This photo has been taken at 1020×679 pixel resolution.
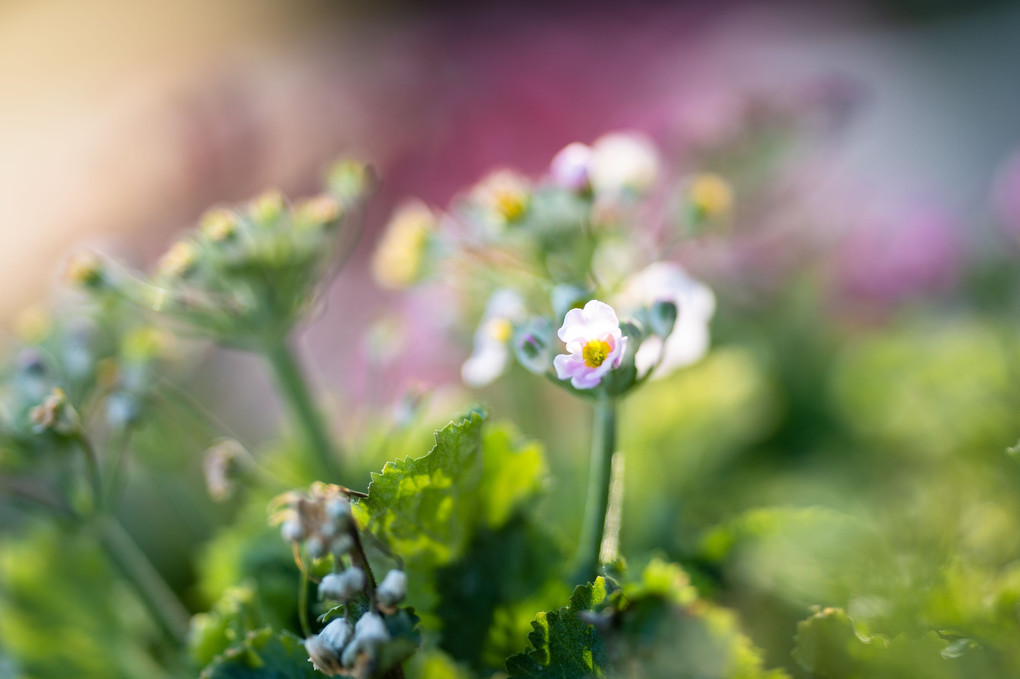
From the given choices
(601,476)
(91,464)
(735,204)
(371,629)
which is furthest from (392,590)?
(735,204)

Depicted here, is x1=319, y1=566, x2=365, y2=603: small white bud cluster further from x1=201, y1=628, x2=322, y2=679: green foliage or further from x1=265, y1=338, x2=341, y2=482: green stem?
x1=265, y1=338, x2=341, y2=482: green stem

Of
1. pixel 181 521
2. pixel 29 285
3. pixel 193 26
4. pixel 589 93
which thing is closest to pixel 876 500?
pixel 181 521

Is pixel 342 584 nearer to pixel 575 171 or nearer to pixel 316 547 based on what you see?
pixel 316 547

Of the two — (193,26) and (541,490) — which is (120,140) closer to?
(193,26)

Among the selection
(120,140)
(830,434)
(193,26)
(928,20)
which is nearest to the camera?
(830,434)

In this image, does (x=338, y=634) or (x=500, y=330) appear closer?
(x=338, y=634)

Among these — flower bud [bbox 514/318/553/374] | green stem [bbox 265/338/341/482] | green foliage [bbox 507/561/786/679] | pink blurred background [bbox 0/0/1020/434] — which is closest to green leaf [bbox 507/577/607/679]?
green foliage [bbox 507/561/786/679]

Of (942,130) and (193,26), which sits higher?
(193,26)

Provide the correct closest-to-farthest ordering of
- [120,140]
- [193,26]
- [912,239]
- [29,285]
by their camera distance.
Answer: [912,239] < [29,285] < [120,140] < [193,26]
